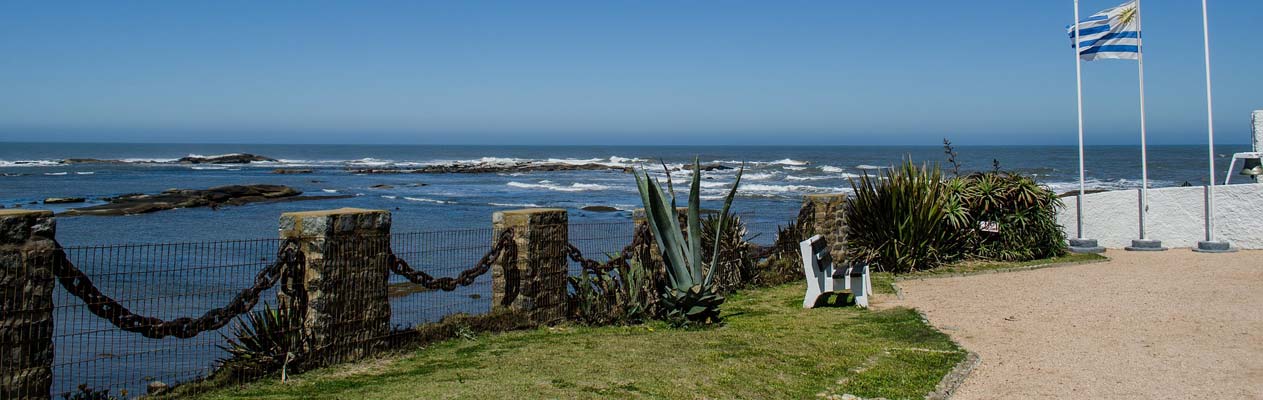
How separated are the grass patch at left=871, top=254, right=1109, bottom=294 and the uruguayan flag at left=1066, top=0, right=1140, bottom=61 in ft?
11.1

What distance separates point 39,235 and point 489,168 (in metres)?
62.6

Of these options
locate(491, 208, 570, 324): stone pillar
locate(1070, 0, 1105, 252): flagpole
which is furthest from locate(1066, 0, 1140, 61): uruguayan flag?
locate(491, 208, 570, 324): stone pillar

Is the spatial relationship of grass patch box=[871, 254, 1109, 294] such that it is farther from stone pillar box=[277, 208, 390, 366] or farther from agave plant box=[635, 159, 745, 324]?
stone pillar box=[277, 208, 390, 366]

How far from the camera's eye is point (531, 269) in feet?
28.6

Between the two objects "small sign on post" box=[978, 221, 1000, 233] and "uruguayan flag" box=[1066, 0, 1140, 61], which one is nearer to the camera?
"small sign on post" box=[978, 221, 1000, 233]

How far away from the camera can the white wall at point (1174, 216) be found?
15.2 meters

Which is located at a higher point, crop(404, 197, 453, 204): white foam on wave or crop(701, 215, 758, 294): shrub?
crop(404, 197, 453, 204): white foam on wave

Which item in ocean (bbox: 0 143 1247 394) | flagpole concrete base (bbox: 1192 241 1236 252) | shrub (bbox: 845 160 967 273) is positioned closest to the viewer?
ocean (bbox: 0 143 1247 394)

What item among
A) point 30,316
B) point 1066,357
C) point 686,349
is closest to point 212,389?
point 30,316

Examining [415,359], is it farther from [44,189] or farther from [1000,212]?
[44,189]

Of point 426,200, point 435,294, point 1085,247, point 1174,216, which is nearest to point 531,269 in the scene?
point 435,294

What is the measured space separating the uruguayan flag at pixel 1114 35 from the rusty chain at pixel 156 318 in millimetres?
13619

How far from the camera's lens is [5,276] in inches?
204

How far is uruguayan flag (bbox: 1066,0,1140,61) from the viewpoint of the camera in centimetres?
1552
